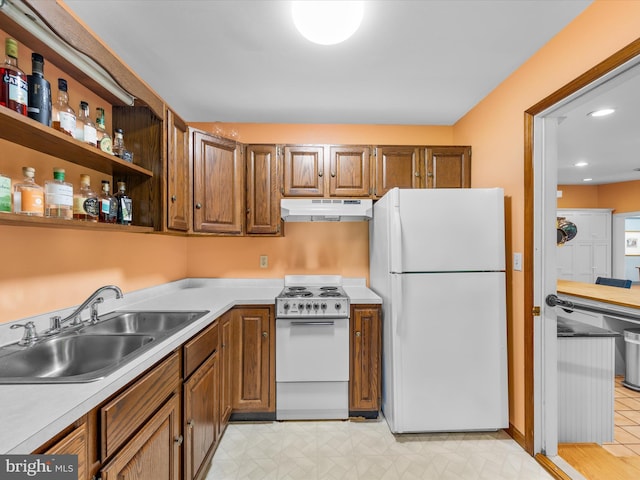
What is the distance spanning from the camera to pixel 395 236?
1960 mm

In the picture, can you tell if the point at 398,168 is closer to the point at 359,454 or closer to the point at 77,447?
the point at 359,454

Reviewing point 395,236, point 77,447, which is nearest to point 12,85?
point 77,447

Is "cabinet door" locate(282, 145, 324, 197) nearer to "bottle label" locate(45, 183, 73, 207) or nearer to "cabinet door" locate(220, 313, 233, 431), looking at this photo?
"cabinet door" locate(220, 313, 233, 431)

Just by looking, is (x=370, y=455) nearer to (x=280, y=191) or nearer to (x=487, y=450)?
(x=487, y=450)

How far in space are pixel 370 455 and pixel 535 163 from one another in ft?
6.87

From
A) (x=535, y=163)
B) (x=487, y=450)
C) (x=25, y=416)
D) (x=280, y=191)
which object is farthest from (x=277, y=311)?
(x=535, y=163)

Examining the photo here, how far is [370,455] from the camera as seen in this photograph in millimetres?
1844

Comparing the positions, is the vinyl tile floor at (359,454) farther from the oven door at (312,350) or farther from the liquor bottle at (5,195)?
the liquor bottle at (5,195)

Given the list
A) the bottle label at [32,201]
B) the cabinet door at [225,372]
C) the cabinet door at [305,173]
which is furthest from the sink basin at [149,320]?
the cabinet door at [305,173]

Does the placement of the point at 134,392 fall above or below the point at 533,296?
below

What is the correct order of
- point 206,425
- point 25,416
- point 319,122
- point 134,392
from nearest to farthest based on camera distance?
point 25,416
point 134,392
point 206,425
point 319,122

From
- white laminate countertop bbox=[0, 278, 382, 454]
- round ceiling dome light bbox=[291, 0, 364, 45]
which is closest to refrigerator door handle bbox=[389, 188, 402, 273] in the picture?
white laminate countertop bbox=[0, 278, 382, 454]

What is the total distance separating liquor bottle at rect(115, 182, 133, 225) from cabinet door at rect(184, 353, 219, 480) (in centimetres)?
92

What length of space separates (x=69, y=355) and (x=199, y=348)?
21.2 inches
